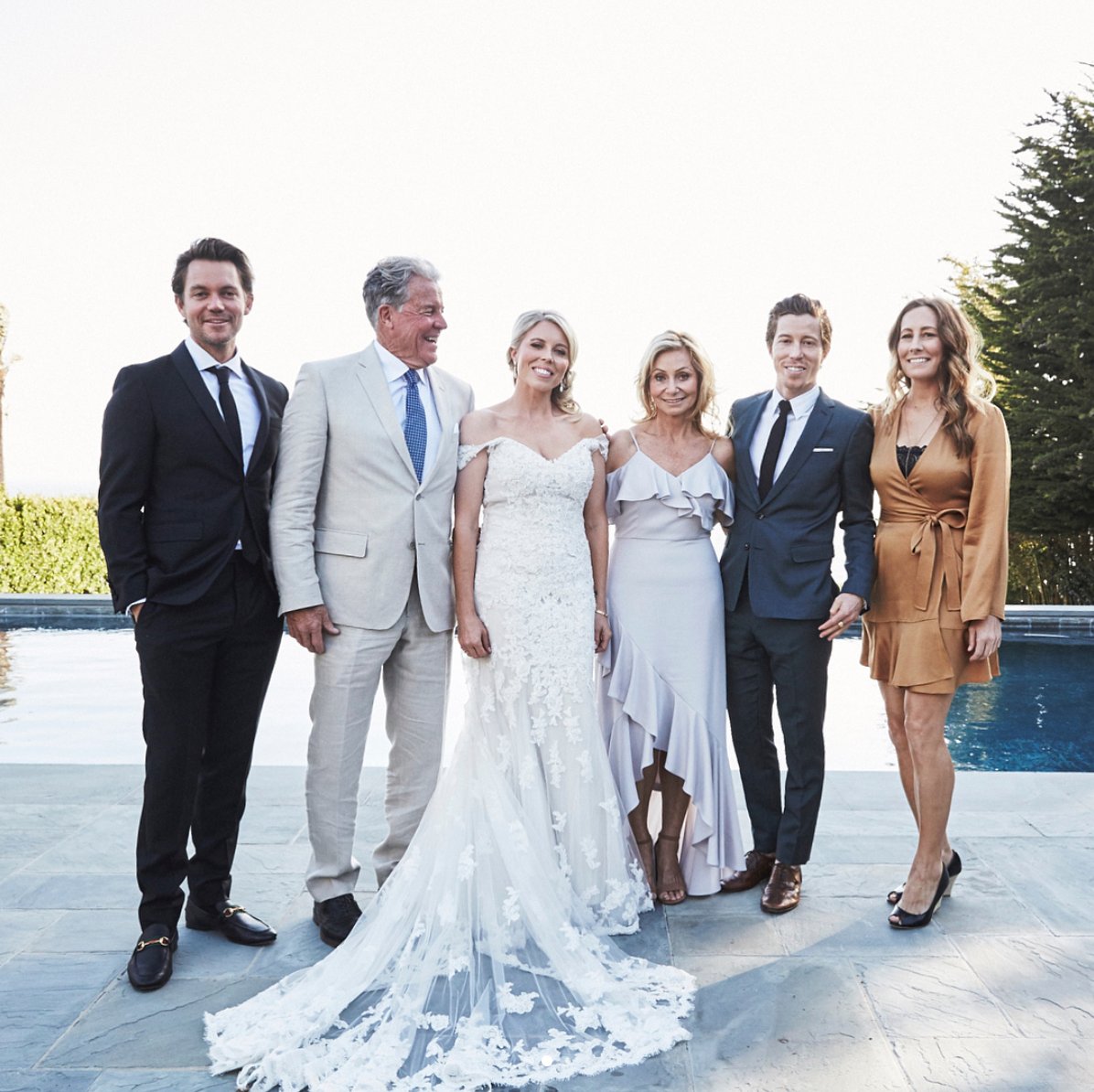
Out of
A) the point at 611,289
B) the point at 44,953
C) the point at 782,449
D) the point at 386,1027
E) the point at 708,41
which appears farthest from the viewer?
the point at 611,289

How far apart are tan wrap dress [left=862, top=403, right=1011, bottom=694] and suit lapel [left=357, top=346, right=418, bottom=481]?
147 centimetres

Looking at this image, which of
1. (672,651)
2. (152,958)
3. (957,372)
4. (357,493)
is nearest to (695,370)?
(957,372)

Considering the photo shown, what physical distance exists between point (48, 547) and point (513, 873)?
1121 cm

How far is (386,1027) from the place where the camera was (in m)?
2.20

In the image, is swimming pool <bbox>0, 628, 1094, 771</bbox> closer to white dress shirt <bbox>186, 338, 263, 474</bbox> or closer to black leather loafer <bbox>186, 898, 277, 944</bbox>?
black leather loafer <bbox>186, 898, 277, 944</bbox>

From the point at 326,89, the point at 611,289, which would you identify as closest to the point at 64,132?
the point at 326,89

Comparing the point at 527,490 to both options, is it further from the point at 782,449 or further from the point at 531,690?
the point at 782,449

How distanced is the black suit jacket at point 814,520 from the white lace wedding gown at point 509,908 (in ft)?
1.89

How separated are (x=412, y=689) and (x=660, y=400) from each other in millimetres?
1257

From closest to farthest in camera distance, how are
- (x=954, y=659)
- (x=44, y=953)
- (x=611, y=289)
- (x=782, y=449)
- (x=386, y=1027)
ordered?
(x=386, y=1027)
(x=44, y=953)
(x=954, y=659)
(x=782, y=449)
(x=611, y=289)

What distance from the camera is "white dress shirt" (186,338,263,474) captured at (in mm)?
2742

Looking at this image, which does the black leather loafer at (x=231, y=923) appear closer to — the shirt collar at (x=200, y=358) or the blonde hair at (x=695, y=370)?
the shirt collar at (x=200, y=358)

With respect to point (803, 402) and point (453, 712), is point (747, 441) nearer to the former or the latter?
point (803, 402)

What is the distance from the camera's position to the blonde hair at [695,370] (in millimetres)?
3238
